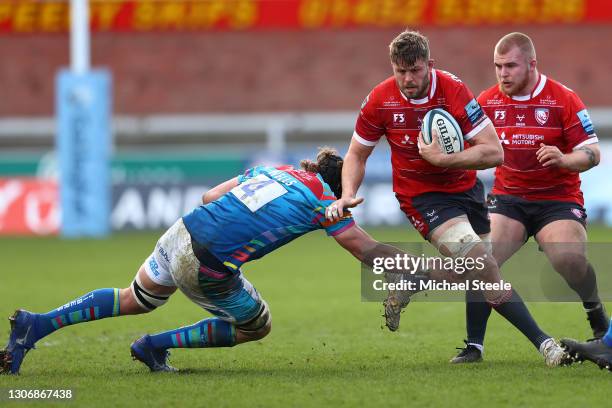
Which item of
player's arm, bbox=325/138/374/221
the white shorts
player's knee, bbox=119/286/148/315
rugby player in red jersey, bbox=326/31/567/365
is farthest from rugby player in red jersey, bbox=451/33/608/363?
player's knee, bbox=119/286/148/315

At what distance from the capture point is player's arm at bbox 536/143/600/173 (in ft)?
24.0

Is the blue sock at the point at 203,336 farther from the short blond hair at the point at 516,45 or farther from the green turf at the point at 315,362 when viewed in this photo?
the short blond hair at the point at 516,45

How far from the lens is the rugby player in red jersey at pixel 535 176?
768cm

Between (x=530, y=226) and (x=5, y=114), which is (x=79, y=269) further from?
(x=5, y=114)

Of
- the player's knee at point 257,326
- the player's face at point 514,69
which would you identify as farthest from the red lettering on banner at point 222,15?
the player's knee at point 257,326

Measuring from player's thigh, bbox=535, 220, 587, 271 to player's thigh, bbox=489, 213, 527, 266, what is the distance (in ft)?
0.69

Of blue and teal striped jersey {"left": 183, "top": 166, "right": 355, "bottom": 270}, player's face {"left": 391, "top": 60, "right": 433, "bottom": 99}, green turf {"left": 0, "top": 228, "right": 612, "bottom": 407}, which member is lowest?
green turf {"left": 0, "top": 228, "right": 612, "bottom": 407}

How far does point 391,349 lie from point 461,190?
152 cm

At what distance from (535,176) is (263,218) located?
2263 mm

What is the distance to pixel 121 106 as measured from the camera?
31.3 metres

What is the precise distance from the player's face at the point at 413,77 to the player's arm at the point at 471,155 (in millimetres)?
321

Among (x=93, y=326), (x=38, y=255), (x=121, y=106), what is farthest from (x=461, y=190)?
(x=121, y=106)

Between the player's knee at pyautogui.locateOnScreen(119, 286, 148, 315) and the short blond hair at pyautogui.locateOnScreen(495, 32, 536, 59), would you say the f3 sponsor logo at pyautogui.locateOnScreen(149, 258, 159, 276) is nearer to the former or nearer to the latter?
the player's knee at pyautogui.locateOnScreen(119, 286, 148, 315)

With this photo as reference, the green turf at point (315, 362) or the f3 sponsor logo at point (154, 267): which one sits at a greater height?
the f3 sponsor logo at point (154, 267)
